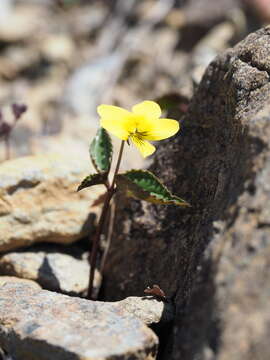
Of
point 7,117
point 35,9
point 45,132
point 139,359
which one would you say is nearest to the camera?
point 139,359

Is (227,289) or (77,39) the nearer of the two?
(227,289)

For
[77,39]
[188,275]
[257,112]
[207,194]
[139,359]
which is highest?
[77,39]

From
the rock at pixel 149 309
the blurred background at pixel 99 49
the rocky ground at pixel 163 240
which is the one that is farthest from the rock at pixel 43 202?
the blurred background at pixel 99 49

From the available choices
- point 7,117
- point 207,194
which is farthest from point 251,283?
point 7,117

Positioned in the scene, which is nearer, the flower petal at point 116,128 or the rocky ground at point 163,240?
the rocky ground at point 163,240

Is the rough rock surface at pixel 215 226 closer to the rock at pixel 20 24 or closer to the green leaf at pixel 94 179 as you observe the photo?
the green leaf at pixel 94 179

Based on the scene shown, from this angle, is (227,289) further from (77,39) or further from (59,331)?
(77,39)

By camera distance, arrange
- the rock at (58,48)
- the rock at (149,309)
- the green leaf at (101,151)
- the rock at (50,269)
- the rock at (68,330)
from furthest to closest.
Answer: the rock at (58,48), the rock at (50,269), the green leaf at (101,151), the rock at (149,309), the rock at (68,330)
